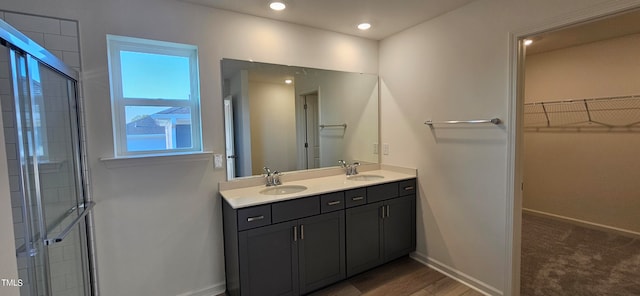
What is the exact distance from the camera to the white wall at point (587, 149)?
10.9 feet

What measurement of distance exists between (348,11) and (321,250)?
6.50ft

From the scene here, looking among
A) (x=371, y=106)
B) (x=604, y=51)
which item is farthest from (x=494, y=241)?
(x=604, y=51)

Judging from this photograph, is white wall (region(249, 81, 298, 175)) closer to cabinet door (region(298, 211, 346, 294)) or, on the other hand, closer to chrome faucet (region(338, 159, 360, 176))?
chrome faucet (region(338, 159, 360, 176))

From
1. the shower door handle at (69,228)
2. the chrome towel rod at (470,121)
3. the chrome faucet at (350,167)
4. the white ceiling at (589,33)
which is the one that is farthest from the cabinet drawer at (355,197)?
the white ceiling at (589,33)

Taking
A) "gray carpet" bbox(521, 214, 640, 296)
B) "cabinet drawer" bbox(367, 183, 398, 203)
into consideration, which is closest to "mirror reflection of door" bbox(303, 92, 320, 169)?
"cabinet drawer" bbox(367, 183, 398, 203)

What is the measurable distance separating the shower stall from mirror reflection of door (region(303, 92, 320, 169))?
1.76 m

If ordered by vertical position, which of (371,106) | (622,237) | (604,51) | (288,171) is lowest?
(622,237)

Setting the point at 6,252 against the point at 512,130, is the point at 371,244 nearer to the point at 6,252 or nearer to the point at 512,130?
the point at 512,130

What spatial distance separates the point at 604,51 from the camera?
11.3ft

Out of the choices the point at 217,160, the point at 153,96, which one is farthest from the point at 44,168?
the point at 217,160

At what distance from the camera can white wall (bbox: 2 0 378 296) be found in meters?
1.91

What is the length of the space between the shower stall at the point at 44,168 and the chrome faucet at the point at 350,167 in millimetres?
2147

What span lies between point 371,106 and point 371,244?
4.89 ft

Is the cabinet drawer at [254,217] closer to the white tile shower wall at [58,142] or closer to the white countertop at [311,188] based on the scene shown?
the white countertop at [311,188]
